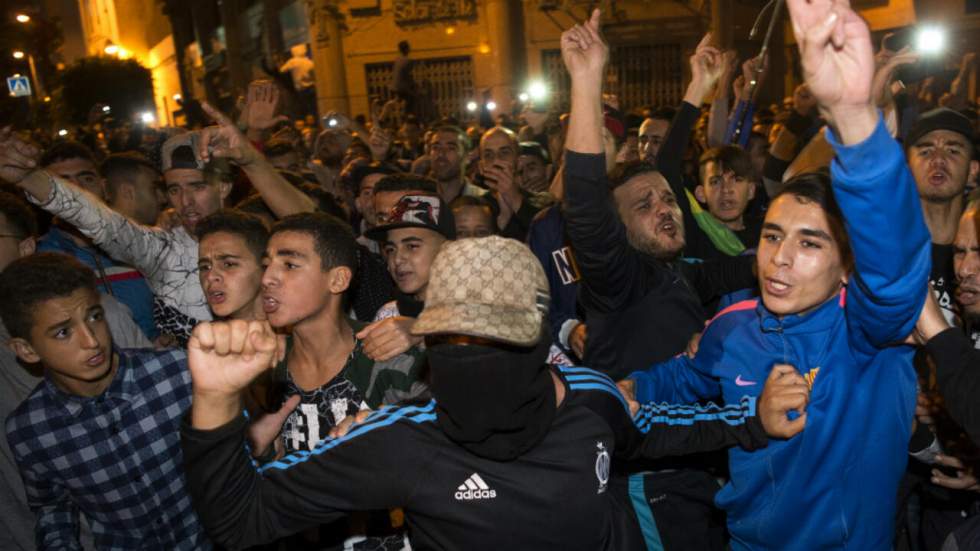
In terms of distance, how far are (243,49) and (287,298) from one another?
28.7 m

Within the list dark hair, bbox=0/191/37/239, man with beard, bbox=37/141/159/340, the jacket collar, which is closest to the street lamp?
man with beard, bbox=37/141/159/340

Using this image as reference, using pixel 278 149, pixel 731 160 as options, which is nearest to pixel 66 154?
pixel 278 149

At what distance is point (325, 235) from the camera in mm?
3164

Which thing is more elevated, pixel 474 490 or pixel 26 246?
pixel 26 246

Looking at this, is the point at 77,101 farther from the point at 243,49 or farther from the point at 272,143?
the point at 272,143

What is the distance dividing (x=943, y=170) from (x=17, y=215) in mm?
4956

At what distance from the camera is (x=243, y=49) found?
28.5 metres

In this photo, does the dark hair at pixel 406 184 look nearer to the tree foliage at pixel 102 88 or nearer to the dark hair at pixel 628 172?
the dark hair at pixel 628 172

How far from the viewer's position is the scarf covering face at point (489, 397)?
178 cm

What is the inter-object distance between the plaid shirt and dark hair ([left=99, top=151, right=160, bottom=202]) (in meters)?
2.55

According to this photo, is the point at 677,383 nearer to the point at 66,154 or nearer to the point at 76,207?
the point at 76,207

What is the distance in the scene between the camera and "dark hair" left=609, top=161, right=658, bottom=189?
11.4ft

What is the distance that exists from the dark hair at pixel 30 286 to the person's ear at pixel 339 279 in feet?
3.18

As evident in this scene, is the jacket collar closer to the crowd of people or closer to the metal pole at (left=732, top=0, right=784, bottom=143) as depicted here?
the crowd of people
